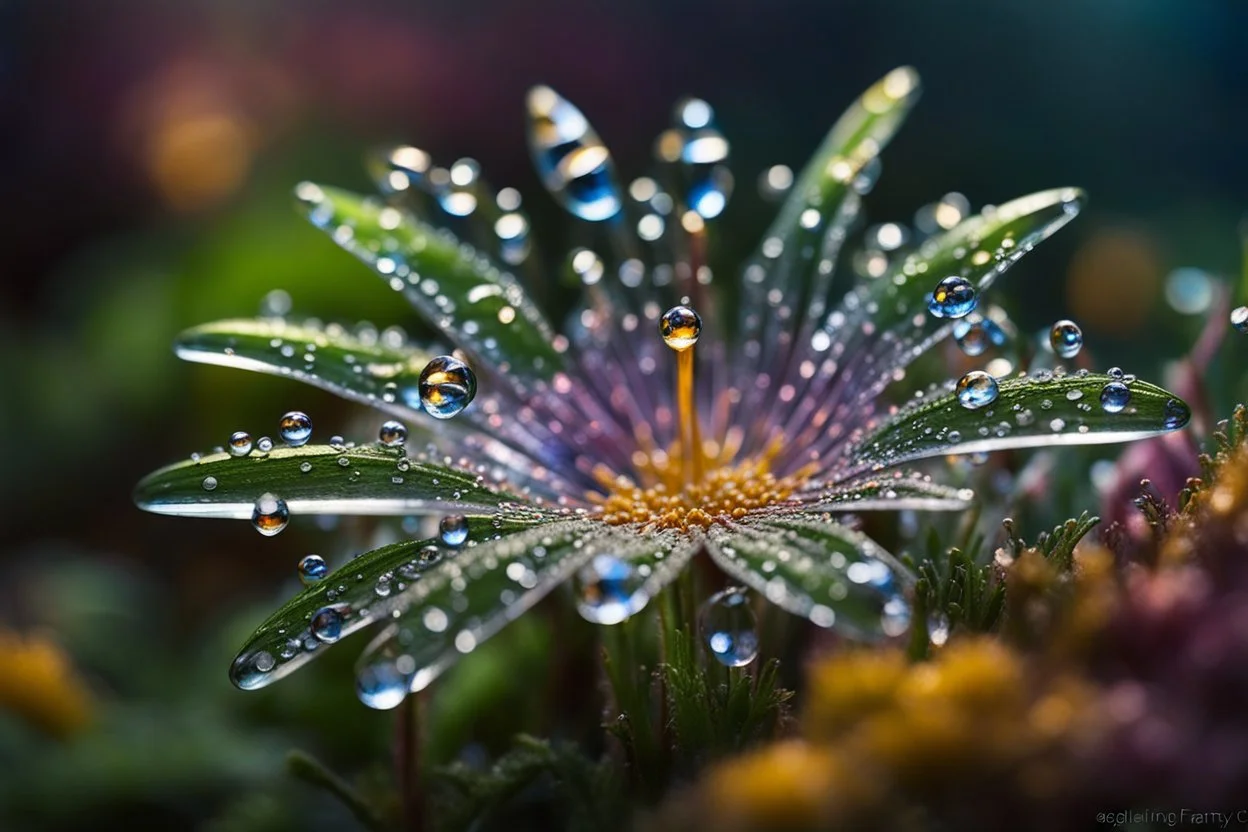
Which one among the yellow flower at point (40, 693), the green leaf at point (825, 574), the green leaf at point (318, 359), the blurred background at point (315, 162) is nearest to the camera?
the green leaf at point (825, 574)

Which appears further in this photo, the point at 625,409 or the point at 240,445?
the point at 625,409

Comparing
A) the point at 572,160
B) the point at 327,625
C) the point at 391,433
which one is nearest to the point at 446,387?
the point at 391,433

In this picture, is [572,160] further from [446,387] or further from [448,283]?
[446,387]

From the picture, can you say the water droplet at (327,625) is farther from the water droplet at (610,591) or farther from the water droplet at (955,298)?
the water droplet at (955,298)

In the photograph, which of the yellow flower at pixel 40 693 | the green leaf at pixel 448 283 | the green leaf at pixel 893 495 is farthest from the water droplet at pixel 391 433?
the yellow flower at pixel 40 693

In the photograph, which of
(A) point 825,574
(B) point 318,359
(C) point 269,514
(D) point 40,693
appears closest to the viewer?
(A) point 825,574

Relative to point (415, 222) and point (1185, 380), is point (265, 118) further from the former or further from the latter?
point (1185, 380)

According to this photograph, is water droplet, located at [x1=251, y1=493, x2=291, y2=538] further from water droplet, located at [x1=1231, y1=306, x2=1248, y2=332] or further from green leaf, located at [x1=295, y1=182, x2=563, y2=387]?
water droplet, located at [x1=1231, y1=306, x2=1248, y2=332]
